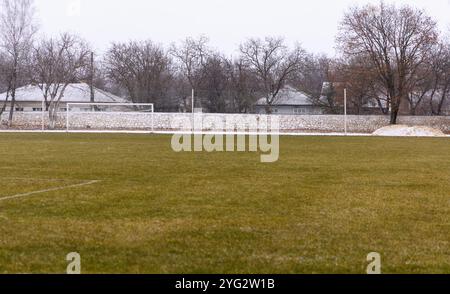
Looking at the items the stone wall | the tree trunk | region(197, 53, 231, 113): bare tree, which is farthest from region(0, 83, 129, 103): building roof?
the tree trunk

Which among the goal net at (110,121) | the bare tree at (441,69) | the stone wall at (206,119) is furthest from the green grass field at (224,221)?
the bare tree at (441,69)

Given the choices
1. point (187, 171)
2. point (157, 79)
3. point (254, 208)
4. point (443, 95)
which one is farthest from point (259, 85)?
point (254, 208)

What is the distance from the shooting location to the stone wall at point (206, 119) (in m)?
53.8

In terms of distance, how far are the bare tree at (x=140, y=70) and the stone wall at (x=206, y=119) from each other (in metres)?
17.3

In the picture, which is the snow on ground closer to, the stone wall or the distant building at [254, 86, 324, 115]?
the stone wall

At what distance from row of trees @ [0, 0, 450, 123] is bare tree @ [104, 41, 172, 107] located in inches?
5.2

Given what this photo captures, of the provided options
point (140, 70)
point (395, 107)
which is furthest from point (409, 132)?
point (140, 70)

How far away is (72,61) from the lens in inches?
2453

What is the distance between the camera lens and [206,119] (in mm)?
53062

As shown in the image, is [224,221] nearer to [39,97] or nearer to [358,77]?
[358,77]

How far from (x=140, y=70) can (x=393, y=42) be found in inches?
1325

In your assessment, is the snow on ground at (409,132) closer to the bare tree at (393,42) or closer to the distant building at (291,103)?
the bare tree at (393,42)

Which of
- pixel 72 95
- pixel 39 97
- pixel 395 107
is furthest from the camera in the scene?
pixel 72 95

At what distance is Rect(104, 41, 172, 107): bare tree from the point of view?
239 ft
